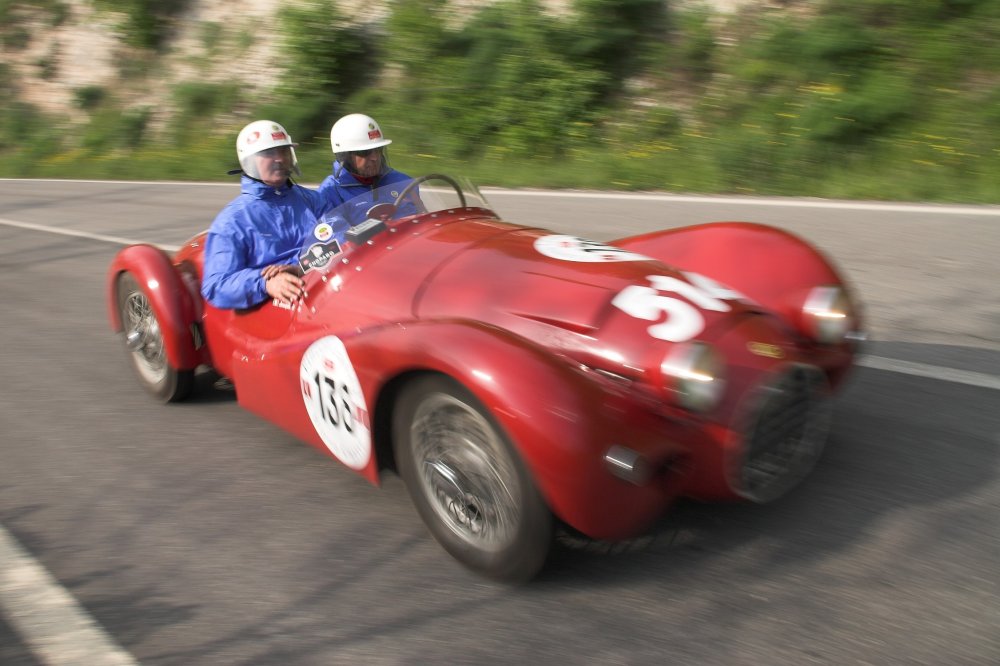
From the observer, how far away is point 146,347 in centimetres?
525

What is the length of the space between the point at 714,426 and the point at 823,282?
4.03 ft

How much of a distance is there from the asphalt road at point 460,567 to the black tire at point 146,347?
0.13m

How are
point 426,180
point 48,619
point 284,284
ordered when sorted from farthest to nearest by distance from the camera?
point 426,180
point 284,284
point 48,619

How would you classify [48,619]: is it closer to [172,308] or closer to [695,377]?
[172,308]

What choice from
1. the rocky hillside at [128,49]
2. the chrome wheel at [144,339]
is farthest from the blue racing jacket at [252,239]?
the rocky hillside at [128,49]

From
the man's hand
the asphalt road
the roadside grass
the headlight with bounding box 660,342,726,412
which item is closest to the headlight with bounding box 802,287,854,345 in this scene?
the asphalt road

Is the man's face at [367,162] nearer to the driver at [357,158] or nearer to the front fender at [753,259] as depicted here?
the driver at [357,158]

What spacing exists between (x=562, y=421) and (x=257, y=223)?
2565 mm

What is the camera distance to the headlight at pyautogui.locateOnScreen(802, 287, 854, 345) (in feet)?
12.2

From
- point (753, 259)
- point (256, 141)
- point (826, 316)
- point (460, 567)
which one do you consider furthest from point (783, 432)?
point (256, 141)

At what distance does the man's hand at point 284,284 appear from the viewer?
4109mm

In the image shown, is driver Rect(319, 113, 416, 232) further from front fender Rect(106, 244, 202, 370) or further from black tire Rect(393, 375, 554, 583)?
black tire Rect(393, 375, 554, 583)

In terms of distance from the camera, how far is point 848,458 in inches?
153

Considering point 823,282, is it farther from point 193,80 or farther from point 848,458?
point 193,80
